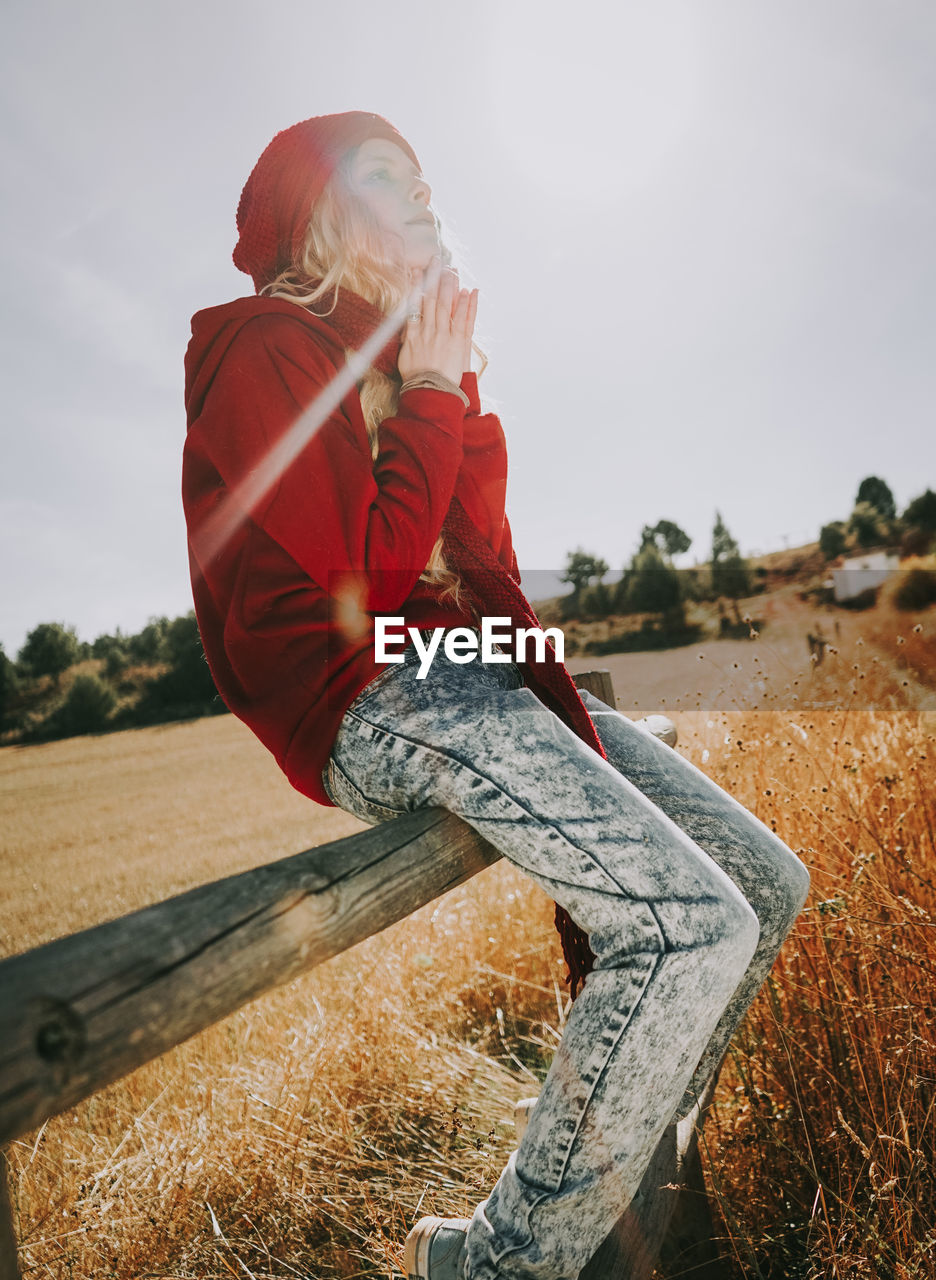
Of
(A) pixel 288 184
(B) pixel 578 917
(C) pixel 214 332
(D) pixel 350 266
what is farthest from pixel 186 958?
(A) pixel 288 184

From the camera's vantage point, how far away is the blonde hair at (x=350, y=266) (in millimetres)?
1613

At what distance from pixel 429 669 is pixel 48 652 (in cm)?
5139

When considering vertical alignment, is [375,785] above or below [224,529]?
below

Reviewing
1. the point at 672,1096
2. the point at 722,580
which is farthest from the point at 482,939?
the point at 722,580

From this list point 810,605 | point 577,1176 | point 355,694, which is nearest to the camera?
point 577,1176

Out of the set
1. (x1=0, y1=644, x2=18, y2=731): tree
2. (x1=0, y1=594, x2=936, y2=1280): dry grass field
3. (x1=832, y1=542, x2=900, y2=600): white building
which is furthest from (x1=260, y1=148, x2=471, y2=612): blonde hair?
(x1=0, y1=644, x2=18, y2=731): tree

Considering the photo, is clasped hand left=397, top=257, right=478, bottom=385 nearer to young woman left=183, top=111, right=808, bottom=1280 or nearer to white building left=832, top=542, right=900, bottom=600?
young woman left=183, top=111, right=808, bottom=1280

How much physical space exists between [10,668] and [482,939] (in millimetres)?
48278

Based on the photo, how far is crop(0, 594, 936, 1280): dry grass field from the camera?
1.91 meters

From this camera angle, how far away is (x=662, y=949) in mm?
1134

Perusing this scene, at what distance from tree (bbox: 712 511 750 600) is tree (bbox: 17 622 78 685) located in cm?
3764

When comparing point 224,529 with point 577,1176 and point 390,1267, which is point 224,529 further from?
point 390,1267

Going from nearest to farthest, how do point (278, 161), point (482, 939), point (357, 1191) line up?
point (278, 161) < point (357, 1191) < point (482, 939)

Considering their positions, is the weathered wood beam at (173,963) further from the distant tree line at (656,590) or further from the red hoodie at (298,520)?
the distant tree line at (656,590)
